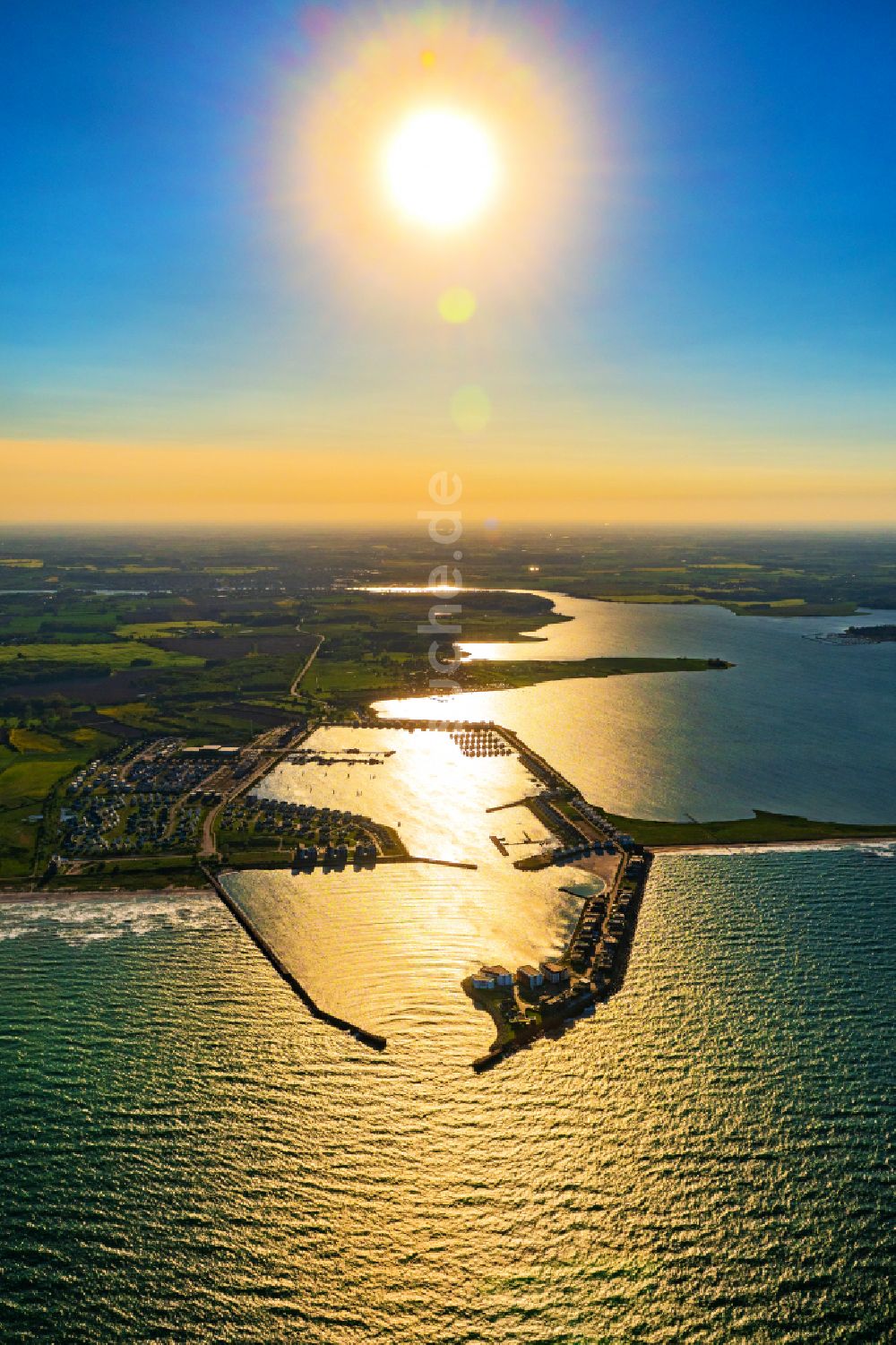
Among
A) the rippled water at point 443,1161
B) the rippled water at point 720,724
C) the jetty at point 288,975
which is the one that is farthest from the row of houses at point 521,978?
the rippled water at point 720,724

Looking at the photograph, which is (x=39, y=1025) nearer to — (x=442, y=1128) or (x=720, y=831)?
(x=442, y=1128)

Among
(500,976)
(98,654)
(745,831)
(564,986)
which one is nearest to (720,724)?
(745,831)

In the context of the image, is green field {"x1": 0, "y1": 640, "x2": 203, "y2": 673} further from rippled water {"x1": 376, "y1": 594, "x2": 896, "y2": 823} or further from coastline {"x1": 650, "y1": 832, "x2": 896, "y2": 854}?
coastline {"x1": 650, "y1": 832, "x2": 896, "y2": 854}

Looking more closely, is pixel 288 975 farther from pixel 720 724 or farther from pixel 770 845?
pixel 720 724

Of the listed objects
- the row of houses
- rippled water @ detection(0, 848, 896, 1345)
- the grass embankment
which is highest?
the row of houses

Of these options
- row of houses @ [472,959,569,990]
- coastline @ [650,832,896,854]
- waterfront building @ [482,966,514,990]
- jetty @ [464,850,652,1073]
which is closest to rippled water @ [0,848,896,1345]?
jetty @ [464,850,652,1073]
